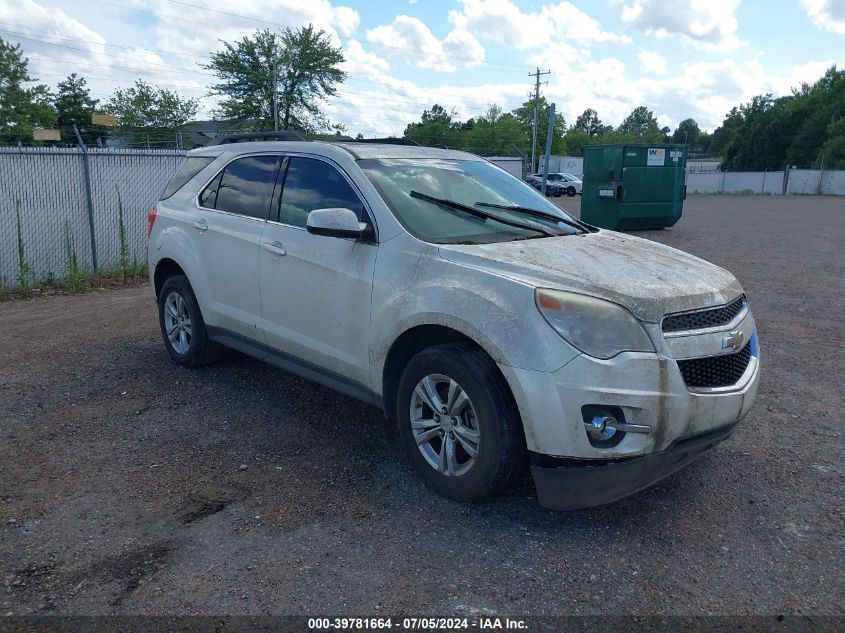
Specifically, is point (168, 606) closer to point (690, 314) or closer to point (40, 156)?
point (690, 314)

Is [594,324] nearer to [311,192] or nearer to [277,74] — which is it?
[311,192]

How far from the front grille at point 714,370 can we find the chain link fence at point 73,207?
33.2 feet

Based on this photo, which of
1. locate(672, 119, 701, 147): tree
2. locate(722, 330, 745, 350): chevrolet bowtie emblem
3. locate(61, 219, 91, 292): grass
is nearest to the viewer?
locate(722, 330, 745, 350): chevrolet bowtie emblem

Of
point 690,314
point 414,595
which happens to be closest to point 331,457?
point 414,595

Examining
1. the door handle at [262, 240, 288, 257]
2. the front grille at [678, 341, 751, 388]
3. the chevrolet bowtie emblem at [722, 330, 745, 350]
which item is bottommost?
the front grille at [678, 341, 751, 388]

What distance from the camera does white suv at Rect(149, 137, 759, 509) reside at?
3.21 metres

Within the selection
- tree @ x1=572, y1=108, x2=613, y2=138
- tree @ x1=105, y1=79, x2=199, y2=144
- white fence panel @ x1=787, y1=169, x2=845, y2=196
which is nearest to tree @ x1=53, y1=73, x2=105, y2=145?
tree @ x1=105, y1=79, x2=199, y2=144

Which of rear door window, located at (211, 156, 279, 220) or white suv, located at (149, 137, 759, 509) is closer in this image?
white suv, located at (149, 137, 759, 509)

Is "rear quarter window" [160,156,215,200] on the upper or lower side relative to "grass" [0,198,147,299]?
upper

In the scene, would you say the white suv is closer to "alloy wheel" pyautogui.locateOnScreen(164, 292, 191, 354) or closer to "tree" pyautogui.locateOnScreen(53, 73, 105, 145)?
"alloy wheel" pyautogui.locateOnScreen(164, 292, 191, 354)

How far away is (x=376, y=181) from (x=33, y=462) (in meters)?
2.62

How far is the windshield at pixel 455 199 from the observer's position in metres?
4.13

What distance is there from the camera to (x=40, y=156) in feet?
35.3

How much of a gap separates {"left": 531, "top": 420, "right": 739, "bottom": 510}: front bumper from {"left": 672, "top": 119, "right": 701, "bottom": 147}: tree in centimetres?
16453
